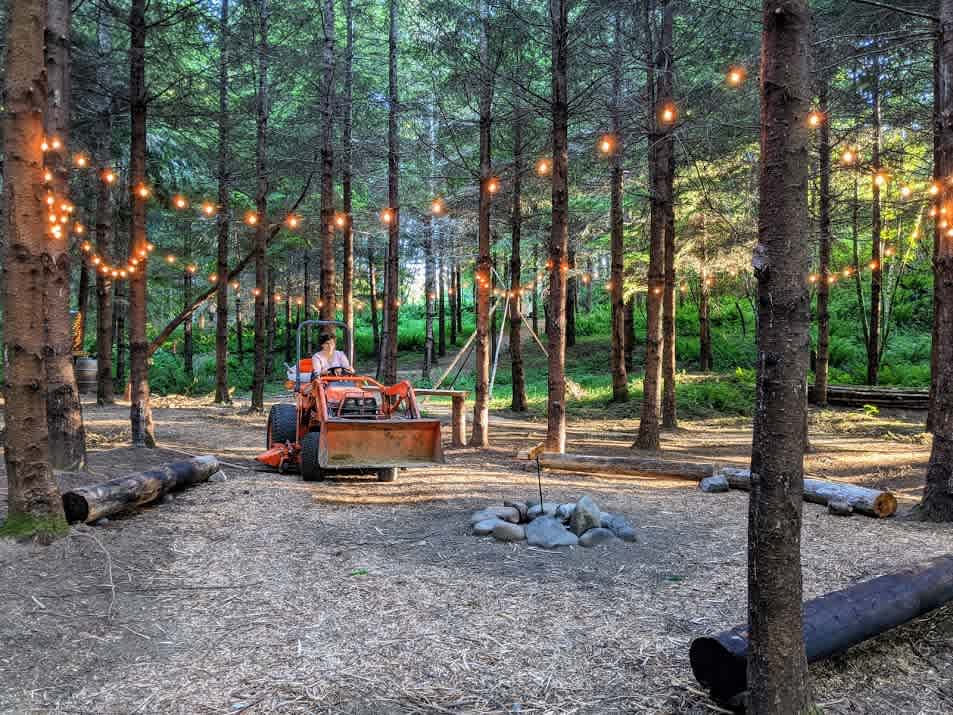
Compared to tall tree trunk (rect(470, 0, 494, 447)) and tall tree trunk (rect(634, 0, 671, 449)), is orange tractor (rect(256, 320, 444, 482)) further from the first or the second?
tall tree trunk (rect(634, 0, 671, 449))

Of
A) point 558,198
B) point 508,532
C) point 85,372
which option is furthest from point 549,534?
point 85,372

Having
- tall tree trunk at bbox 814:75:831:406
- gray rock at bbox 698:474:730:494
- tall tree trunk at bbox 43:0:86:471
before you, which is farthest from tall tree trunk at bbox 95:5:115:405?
tall tree trunk at bbox 814:75:831:406

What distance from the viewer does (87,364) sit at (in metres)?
18.8

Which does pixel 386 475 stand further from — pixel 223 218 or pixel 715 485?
pixel 223 218

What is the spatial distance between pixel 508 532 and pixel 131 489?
11.3ft

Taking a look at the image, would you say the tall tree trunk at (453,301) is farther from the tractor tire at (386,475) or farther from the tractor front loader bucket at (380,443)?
the tractor front loader bucket at (380,443)

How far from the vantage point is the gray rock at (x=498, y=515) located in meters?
6.07

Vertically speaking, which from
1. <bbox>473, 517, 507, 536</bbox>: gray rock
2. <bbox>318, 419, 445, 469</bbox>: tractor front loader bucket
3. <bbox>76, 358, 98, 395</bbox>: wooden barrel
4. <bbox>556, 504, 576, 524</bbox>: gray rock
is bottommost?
<bbox>473, 517, 507, 536</bbox>: gray rock

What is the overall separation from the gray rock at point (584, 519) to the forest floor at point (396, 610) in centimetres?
35

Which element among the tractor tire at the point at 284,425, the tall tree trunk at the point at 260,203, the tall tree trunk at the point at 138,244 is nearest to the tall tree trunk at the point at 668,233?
the tractor tire at the point at 284,425

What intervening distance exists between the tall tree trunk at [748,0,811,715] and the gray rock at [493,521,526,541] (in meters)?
3.15

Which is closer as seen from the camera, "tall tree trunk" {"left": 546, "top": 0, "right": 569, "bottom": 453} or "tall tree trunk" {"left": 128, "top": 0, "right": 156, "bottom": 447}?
"tall tree trunk" {"left": 128, "top": 0, "right": 156, "bottom": 447}

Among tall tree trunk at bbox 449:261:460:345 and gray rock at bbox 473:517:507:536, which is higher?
tall tree trunk at bbox 449:261:460:345

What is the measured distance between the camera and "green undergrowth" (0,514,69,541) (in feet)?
15.6
